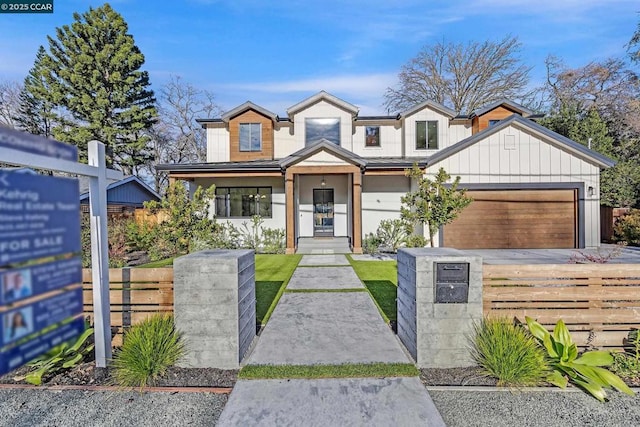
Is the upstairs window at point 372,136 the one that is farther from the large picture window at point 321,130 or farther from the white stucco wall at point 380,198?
the white stucco wall at point 380,198

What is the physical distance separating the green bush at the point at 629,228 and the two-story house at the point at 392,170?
8.60 ft

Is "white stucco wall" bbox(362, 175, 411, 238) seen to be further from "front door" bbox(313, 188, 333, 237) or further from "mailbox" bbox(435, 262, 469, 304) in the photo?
"mailbox" bbox(435, 262, 469, 304)

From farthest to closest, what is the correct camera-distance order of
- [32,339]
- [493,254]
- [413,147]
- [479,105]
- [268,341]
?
[479,105], [413,147], [493,254], [268,341], [32,339]

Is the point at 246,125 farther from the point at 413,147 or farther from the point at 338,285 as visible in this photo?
the point at 338,285

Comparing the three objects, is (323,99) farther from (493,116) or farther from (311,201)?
(493,116)

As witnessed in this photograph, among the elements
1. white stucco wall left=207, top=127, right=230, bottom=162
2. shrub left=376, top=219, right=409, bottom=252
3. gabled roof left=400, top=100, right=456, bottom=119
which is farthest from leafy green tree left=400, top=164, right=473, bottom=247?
white stucco wall left=207, top=127, right=230, bottom=162

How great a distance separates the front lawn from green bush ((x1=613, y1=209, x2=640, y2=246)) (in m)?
11.2

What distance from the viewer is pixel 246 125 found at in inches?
611

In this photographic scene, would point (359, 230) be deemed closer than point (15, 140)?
No

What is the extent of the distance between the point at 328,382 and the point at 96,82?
96.8 feet

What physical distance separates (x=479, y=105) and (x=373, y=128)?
53.3 ft

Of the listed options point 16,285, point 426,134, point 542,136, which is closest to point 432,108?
point 426,134

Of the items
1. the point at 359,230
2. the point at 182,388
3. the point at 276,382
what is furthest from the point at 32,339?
the point at 359,230

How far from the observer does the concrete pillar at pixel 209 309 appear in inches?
137
